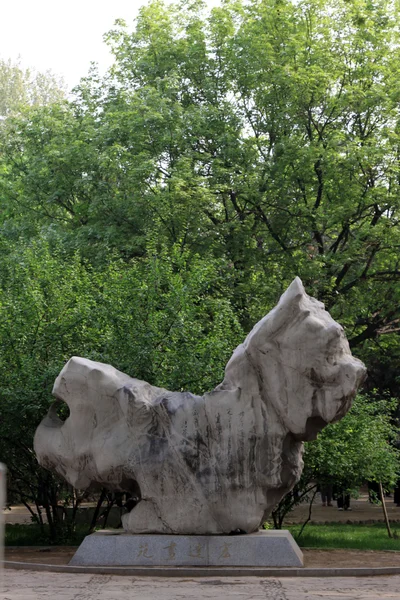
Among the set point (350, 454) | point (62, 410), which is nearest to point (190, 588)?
point (62, 410)

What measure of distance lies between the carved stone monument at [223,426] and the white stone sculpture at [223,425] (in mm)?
17

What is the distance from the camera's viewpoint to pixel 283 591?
40.0 ft

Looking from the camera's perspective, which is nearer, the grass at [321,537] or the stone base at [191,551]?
the stone base at [191,551]

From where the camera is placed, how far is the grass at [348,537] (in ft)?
70.0

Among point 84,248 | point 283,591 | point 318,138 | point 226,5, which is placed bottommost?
point 283,591

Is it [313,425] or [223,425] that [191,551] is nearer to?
[223,425]

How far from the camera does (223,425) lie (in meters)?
15.3

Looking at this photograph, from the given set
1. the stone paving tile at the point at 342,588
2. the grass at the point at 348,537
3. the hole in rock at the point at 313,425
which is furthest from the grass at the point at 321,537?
the stone paving tile at the point at 342,588

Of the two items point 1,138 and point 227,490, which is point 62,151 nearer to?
point 1,138

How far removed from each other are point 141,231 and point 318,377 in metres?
13.4

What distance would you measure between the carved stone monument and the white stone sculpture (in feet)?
0.05

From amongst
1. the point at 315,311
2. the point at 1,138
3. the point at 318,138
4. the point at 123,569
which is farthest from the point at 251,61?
the point at 123,569

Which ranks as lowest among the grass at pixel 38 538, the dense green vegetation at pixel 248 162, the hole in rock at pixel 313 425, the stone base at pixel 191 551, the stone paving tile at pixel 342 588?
the stone paving tile at pixel 342 588

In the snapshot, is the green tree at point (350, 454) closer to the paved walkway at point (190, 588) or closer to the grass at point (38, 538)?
the grass at point (38, 538)
